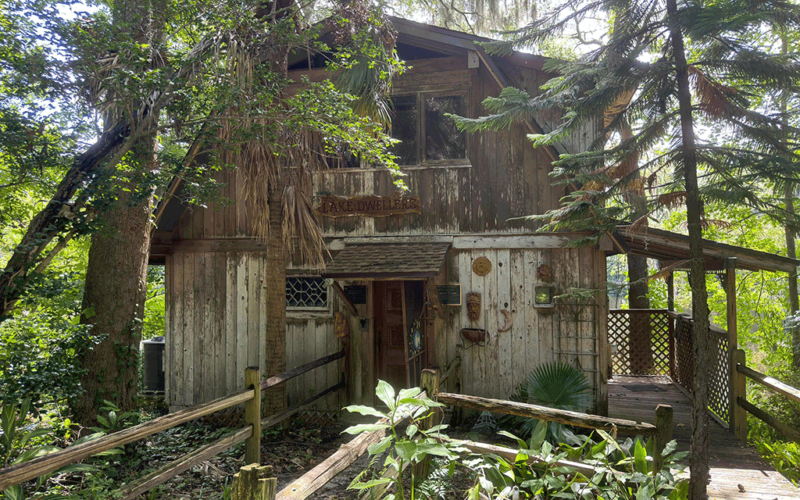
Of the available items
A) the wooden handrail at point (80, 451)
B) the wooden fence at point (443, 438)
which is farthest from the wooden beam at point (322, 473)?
the wooden handrail at point (80, 451)

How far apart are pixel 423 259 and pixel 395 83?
2.84 m

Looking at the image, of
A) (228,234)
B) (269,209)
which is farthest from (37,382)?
(228,234)

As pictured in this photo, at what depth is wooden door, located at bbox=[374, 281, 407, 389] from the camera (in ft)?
26.7

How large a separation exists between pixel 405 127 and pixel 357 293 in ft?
8.58

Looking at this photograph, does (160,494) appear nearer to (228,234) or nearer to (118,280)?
(118,280)

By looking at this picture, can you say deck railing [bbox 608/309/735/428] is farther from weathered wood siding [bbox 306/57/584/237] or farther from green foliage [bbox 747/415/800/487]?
weathered wood siding [bbox 306/57/584/237]

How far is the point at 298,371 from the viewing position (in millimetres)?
6668

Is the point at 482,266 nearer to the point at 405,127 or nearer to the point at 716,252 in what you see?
the point at 405,127

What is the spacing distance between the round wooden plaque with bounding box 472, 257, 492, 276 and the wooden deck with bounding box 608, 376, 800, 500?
2706mm

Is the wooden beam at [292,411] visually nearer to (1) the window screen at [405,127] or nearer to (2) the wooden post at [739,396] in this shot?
(1) the window screen at [405,127]

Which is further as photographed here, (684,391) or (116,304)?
(684,391)

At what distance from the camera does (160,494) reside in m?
5.43

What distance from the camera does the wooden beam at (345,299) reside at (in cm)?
733

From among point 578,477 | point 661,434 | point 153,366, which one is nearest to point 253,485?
point 578,477
